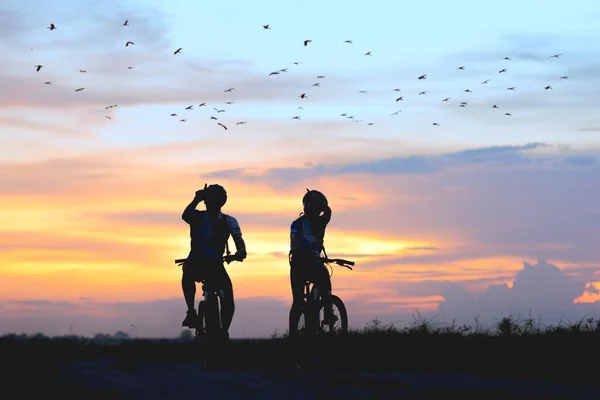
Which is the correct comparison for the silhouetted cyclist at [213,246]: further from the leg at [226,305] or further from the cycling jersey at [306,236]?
the cycling jersey at [306,236]

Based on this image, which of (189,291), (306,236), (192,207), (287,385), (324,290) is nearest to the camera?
(287,385)

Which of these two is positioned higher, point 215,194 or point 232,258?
point 215,194

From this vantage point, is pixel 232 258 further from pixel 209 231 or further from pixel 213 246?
pixel 209 231

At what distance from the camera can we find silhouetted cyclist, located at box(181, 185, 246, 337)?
50.6 feet

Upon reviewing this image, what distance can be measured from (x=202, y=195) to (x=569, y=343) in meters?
6.44

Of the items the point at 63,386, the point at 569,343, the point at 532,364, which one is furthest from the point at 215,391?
the point at 569,343

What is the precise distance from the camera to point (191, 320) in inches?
613

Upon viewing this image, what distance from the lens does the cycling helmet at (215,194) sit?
1533cm

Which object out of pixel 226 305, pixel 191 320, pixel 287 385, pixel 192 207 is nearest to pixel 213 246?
pixel 192 207

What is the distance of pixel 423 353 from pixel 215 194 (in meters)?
4.42

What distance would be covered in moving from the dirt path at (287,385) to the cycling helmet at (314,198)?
3.00m

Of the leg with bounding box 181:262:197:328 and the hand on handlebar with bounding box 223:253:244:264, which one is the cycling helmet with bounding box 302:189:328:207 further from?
the leg with bounding box 181:262:197:328

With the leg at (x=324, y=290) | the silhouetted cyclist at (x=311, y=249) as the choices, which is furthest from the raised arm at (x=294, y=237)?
the leg at (x=324, y=290)

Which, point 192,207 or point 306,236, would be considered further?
point 192,207
